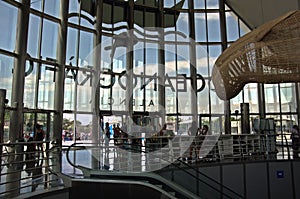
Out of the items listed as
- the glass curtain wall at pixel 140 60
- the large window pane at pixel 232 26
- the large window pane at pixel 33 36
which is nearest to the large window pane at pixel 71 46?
the glass curtain wall at pixel 140 60

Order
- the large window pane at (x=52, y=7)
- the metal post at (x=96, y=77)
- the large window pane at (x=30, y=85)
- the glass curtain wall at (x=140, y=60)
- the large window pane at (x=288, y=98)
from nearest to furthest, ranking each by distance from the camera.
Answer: the large window pane at (x=30, y=85), the glass curtain wall at (x=140, y=60), the large window pane at (x=52, y=7), the metal post at (x=96, y=77), the large window pane at (x=288, y=98)

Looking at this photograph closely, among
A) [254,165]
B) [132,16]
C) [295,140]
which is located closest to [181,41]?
[132,16]

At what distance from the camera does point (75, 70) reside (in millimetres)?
11344

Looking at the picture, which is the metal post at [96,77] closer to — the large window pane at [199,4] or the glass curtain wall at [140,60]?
the glass curtain wall at [140,60]

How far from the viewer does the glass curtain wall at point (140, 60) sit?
9961 millimetres

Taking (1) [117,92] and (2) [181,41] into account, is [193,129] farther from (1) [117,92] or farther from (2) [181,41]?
(2) [181,41]

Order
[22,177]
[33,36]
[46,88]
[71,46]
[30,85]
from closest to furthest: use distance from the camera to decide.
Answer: [22,177] → [30,85] → [33,36] → [46,88] → [71,46]

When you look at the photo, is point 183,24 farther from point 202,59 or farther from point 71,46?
point 71,46

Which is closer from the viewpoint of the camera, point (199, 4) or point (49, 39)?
point (49, 39)

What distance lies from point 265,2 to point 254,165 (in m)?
9.51

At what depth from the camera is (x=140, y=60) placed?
13977 millimetres

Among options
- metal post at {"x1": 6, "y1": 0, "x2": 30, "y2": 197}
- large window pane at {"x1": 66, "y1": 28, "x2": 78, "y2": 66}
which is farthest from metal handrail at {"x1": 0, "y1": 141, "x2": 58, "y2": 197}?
large window pane at {"x1": 66, "y1": 28, "x2": 78, "y2": 66}

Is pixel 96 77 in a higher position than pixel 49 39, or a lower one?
lower

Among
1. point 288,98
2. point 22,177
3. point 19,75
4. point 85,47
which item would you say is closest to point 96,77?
point 85,47
